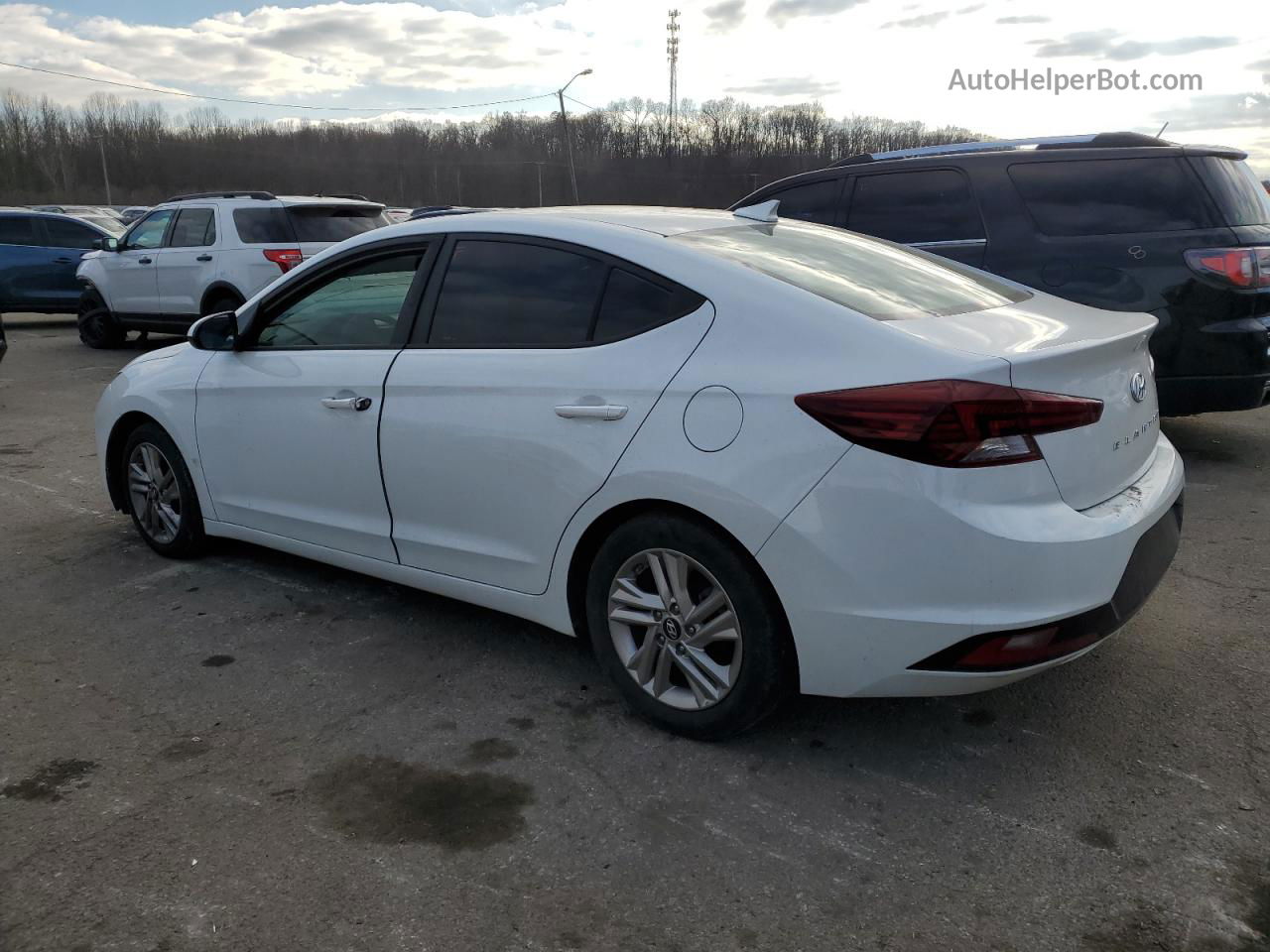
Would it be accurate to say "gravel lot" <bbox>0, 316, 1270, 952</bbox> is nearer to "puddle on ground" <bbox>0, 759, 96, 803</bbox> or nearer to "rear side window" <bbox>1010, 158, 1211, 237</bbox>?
"puddle on ground" <bbox>0, 759, 96, 803</bbox>

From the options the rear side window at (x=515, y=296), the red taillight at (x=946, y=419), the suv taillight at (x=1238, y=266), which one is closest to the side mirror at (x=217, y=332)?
the rear side window at (x=515, y=296)

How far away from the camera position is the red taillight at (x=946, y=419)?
8.68ft

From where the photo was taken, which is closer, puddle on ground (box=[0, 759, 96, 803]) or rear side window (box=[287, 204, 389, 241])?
puddle on ground (box=[0, 759, 96, 803])

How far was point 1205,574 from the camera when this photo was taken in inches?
177

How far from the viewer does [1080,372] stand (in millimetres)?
2887

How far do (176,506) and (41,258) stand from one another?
510 inches

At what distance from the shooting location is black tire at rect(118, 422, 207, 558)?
4.88 metres

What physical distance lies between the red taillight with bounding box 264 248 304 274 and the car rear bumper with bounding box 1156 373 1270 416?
9.27 meters

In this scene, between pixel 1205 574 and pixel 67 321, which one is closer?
pixel 1205 574

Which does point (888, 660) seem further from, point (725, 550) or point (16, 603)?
point (16, 603)

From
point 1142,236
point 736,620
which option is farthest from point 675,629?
point 1142,236

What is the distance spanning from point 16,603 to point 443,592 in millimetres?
2109

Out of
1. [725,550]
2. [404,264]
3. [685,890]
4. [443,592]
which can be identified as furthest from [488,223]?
[685,890]

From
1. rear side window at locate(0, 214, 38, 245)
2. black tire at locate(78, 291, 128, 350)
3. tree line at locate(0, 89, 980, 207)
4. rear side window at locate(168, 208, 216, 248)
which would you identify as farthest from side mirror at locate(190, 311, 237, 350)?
tree line at locate(0, 89, 980, 207)
